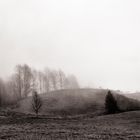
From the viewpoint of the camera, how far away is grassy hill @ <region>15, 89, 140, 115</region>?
69000mm

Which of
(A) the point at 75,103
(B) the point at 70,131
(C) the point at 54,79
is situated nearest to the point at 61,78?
(C) the point at 54,79

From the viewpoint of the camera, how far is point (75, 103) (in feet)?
256

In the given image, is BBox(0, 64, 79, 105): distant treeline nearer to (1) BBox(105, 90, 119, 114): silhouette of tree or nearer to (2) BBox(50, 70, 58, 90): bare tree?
(2) BBox(50, 70, 58, 90): bare tree

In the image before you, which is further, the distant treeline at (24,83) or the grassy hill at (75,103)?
the distant treeline at (24,83)

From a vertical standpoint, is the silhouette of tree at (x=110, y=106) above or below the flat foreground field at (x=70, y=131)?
above

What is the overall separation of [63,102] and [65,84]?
181ft

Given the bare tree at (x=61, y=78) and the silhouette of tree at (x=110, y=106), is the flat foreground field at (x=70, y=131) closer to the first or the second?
the silhouette of tree at (x=110, y=106)

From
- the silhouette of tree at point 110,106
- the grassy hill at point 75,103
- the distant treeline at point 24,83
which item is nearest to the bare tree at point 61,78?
the distant treeline at point 24,83

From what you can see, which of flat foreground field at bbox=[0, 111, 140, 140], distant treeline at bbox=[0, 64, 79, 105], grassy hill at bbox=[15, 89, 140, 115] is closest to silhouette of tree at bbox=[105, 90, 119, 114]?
grassy hill at bbox=[15, 89, 140, 115]

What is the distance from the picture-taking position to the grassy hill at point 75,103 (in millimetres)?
69000

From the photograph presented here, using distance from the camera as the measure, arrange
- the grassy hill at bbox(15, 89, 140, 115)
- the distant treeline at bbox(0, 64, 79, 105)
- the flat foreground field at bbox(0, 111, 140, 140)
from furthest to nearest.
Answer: the distant treeline at bbox(0, 64, 79, 105), the grassy hill at bbox(15, 89, 140, 115), the flat foreground field at bbox(0, 111, 140, 140)

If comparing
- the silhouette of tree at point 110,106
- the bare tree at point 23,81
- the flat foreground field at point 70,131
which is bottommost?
the flat foreground field at point 70,131

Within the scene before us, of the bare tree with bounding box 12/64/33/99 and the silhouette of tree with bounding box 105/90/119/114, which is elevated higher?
the bare tree with bounding box 12/64/33/99

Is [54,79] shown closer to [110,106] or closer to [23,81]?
[23,81]
